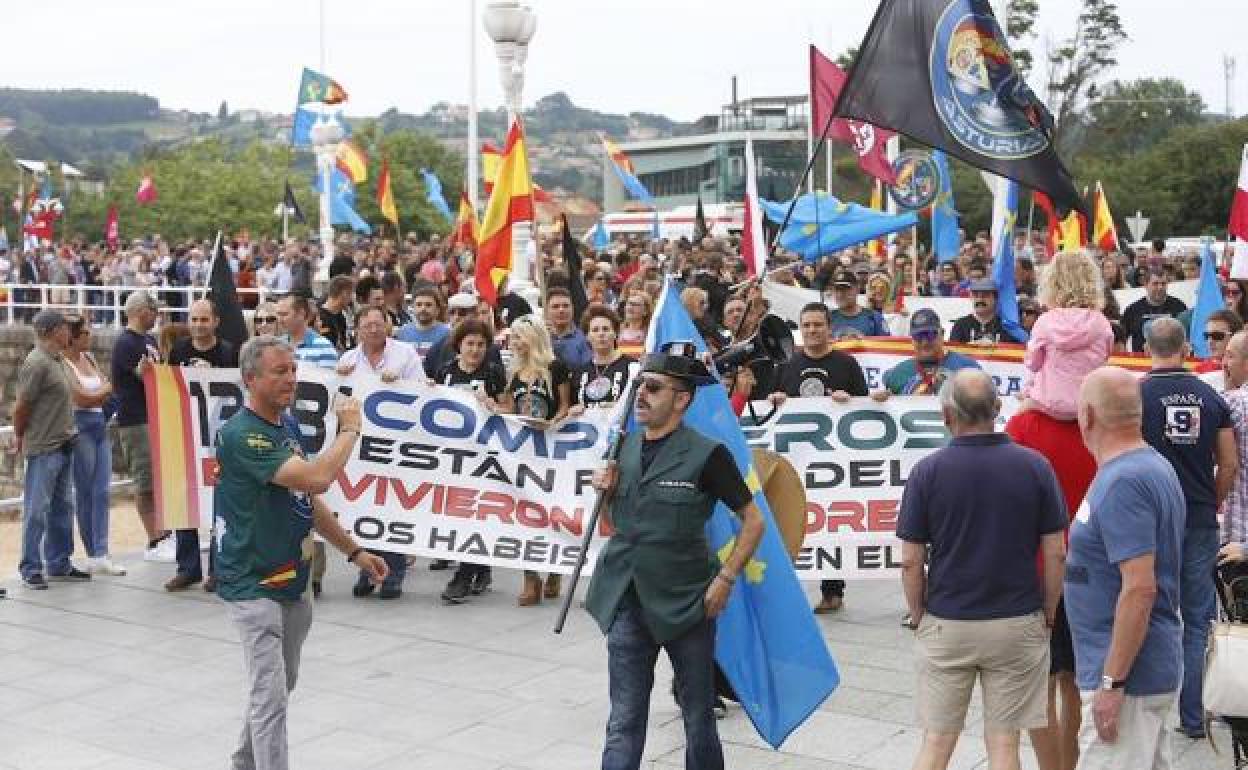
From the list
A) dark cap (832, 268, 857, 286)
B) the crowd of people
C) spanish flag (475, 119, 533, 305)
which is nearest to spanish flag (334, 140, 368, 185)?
spanish flag (475, 119, 533, 305)

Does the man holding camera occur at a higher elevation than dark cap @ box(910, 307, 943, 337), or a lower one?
lower

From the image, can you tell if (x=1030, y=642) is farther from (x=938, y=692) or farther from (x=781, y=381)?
(x=781, y=381)

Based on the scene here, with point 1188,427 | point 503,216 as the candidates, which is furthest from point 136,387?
point 1188,427

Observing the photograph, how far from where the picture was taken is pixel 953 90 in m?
8.50

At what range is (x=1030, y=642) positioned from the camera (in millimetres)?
5223

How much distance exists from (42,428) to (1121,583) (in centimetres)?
756

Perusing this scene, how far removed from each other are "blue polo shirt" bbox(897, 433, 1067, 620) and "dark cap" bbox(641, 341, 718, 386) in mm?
963

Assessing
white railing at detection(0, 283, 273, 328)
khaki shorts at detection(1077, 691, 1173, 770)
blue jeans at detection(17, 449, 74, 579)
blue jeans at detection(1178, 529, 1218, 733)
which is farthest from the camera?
white railing at detection(0, 283, 273, 328)

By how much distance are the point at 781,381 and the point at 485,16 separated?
27.6ft

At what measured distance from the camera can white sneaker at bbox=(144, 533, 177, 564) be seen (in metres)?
11.3

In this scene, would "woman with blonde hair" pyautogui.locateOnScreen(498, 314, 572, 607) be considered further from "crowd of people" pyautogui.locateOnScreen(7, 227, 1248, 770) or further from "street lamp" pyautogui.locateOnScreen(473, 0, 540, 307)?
"street lamp" pyautogui.locateOnScreen(473, 0, 540, 307)

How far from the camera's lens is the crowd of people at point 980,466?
5012 mm

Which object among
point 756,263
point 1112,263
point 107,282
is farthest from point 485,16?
point 107,282

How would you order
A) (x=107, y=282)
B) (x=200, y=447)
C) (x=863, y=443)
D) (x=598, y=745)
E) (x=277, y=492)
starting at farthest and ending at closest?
(x=107, y=282) < (x=200, y=447) < (x=863, y=443) < (x=598, y=745) < (x=277, y=492)
